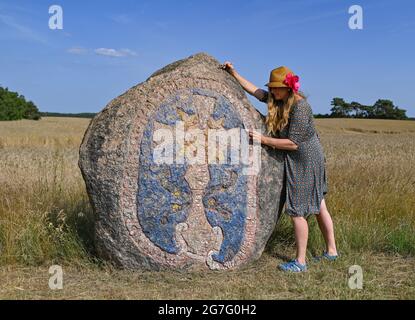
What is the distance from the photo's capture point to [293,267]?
13.7ft

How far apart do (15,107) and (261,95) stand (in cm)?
5673

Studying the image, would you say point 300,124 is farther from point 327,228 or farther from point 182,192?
point 182,192

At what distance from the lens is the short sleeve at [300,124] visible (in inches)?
162

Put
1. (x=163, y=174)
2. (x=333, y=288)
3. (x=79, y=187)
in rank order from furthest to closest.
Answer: (x=79, y=187) < (x=163, y=174) < (x=333, y=288)

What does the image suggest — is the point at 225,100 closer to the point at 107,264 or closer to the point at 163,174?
the point at 163,174

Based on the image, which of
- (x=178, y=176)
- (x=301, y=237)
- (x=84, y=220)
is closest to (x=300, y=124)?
(x=301, y=237)

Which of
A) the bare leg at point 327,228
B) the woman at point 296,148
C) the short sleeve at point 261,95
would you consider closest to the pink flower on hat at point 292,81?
the woman at point 296,148

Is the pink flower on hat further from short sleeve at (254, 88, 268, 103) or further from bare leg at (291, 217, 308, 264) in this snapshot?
bare leg at (291, 217, 308, 264)

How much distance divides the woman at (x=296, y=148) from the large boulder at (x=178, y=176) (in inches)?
5.9

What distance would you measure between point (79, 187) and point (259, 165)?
301 cm

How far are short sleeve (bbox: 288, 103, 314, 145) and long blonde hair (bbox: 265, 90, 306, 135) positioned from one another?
69mm

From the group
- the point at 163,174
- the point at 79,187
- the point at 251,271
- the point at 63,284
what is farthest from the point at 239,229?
the point at 79,187

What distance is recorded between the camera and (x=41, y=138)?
20219mm

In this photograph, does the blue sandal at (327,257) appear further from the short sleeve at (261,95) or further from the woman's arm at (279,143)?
the short sleeve at (261,95)
